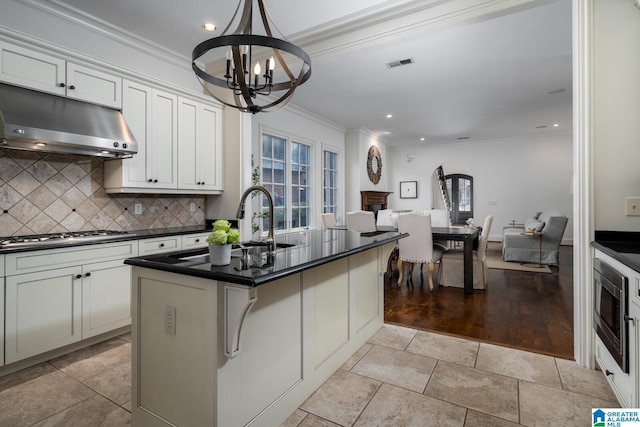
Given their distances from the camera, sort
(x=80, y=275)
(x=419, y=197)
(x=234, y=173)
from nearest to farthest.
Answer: (x=80, y=275)
(x=234, y=173)
(x=419, y=197)

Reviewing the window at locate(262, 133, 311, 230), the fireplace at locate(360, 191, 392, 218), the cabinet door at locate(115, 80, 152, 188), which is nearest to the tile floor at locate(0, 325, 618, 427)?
the cabinet door at locate(115, 80, 152, 188)

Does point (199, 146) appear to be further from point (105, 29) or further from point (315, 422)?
point (315, 422)

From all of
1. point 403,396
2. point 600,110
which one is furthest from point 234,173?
point 600,110

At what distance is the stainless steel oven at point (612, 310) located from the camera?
1590 millimetres

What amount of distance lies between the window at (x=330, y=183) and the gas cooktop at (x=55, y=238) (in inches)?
181

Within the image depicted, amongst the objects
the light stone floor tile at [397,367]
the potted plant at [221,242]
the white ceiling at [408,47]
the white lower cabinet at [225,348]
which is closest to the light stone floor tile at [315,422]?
the white lower cabinet at [225,348]

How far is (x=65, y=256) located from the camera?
7.98ft

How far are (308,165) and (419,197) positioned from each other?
4.73 m

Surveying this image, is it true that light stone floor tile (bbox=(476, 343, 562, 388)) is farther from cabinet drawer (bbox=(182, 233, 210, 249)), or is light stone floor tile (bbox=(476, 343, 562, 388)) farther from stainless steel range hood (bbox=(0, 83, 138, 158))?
stainless steel range hood (bbox=(0, 83, 138, 158))

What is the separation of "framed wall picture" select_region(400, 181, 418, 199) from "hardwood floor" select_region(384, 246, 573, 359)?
524cm

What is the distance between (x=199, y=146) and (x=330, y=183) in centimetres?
390

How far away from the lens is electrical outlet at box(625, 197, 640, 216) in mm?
2146

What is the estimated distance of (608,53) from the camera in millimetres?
2197

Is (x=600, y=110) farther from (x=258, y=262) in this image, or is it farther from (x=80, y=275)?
(x=80, y=275)
